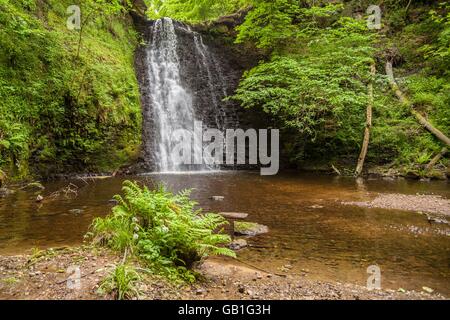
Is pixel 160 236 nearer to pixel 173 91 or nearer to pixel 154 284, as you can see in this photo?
pixel 154 284

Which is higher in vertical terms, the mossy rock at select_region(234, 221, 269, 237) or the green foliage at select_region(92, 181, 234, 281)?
the green foliage at select_region(92, 181, 234, 281)

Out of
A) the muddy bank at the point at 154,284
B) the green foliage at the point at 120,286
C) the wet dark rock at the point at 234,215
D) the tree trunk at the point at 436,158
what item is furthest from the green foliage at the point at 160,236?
the tree trunk at the point at 436,158

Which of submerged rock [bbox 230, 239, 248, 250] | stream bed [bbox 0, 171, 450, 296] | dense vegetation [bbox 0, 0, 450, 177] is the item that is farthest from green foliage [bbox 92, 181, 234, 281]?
dense vegetation [bbox 0, 0, 450, 177]

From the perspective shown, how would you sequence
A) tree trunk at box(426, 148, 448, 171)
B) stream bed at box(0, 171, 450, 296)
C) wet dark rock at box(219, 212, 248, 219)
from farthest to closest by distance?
1. tree trunk at box(426, 148, 448, 171)
2. wet dark rock at box(219, 212, 248, 219)
3. stream bed at box(0, 171, 450, 296)

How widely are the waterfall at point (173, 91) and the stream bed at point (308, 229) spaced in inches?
198

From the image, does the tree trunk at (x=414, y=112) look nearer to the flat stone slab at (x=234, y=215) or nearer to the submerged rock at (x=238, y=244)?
the flat stone slab at (x=234, y=215)

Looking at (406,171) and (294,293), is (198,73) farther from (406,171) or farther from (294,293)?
(294,293)

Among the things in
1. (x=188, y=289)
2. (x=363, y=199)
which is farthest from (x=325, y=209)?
(x=188, y=289)

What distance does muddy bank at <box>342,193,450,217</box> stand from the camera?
296 inches

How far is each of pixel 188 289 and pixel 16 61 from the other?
11.0 m

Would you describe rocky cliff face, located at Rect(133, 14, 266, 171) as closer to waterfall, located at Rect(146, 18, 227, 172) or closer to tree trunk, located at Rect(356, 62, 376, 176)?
waterfall, located at Rect(146, 18, 227, 172)

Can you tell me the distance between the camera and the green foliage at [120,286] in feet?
9.75

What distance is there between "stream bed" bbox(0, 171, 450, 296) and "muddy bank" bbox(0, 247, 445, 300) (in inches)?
14.2

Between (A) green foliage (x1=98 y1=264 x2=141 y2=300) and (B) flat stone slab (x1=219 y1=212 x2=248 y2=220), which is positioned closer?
(A) green foliage (x1=98 y1=264 x2=141 y2=300)
